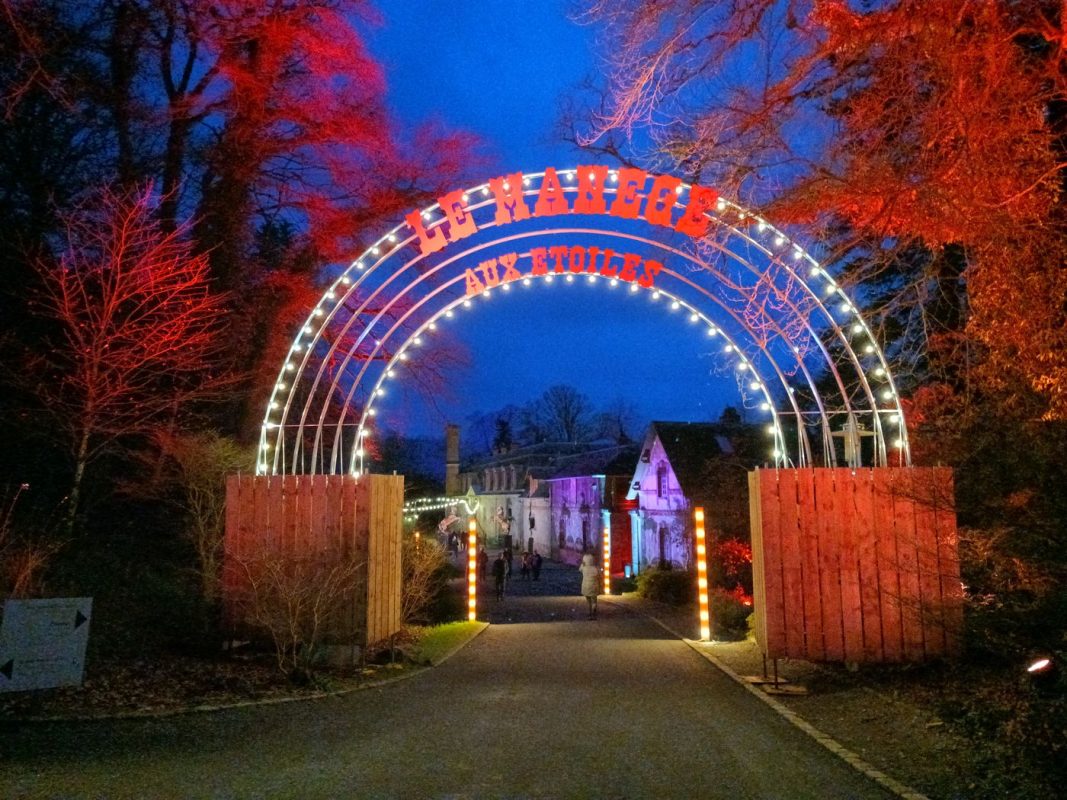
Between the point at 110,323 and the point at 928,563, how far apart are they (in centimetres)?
1193

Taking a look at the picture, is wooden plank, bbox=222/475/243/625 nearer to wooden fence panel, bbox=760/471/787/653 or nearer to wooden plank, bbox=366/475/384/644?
wooden plank, bbox=366/475/384/644

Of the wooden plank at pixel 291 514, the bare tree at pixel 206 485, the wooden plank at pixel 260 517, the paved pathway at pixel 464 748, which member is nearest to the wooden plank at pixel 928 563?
the paved pathway at pixel 464 748

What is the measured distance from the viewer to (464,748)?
291 inches

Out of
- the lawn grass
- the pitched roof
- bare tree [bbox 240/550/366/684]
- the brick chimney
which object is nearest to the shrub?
the lawn grass

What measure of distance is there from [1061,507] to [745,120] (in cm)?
513

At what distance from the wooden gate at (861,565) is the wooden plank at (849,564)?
12mm

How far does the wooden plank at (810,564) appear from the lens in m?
11.0

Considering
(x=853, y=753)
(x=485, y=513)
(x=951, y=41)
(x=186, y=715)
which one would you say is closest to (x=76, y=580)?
(x=186, y=715)

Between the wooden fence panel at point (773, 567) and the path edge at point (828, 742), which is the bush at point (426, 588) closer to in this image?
the path edge at point (828, 742)

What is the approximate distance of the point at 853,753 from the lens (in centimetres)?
726

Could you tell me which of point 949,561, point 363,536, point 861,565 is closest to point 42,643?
point 363,536

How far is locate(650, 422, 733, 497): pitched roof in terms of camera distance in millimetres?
34375

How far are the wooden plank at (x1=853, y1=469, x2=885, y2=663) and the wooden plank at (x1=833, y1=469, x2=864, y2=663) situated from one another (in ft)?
0.12

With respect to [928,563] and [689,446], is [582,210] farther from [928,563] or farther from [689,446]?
[689,446]
